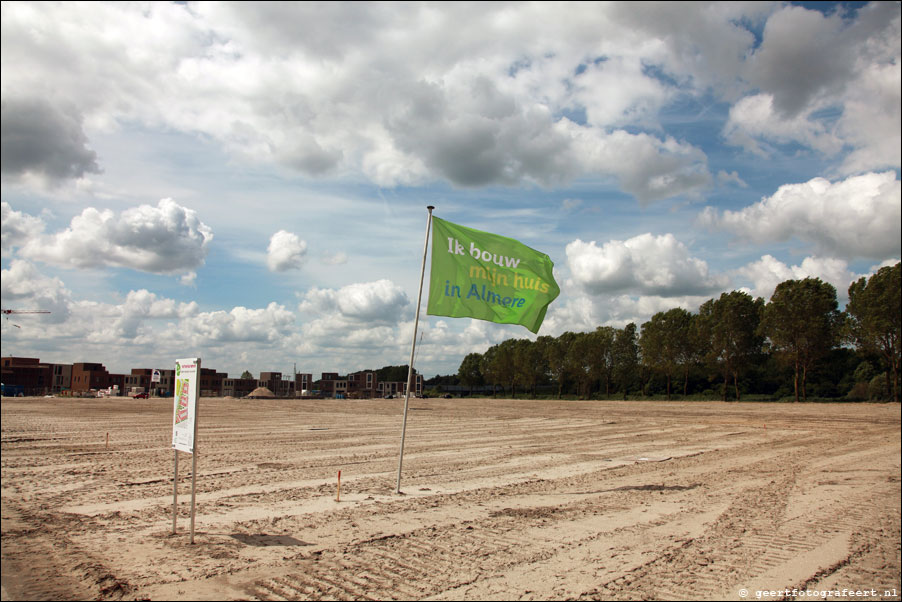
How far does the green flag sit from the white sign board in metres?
5.08

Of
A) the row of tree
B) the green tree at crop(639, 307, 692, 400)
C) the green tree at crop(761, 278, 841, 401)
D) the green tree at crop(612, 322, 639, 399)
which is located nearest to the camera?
the row of tree

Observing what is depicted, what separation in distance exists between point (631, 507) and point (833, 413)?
41.2 m

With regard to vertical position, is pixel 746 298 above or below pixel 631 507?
above

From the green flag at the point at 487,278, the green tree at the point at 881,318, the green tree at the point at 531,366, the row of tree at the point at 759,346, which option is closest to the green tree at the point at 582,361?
the row of tree at the point at 759,346

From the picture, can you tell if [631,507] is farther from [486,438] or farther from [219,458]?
[486,438]

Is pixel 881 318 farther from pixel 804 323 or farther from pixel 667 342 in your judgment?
pixel 667 342

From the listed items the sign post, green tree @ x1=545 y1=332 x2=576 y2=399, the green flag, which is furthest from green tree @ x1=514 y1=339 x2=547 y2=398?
the sign post

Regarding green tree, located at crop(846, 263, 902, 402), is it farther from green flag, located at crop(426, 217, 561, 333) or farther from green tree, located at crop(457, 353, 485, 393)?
green tree, located at crop(457, 353, 485, 393)

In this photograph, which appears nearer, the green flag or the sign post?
the sign post

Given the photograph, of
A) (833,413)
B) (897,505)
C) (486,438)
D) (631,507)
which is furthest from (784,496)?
(833,413)

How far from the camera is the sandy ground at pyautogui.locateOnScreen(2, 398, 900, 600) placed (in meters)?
6.41

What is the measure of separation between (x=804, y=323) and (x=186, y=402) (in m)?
62.5

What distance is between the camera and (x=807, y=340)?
185 feet

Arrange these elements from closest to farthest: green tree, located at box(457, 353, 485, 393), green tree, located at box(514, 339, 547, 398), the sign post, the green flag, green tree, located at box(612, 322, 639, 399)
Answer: the sign post < the green flag < green tree, located at box(612, 322, 639, 399) < green tree, located at box(514, 339, 547, 398) < green tree, located at box(457, 353, 485, 393)
